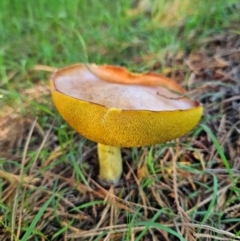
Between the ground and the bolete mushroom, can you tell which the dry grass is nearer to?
the ground

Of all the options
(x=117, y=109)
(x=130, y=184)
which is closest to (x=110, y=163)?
(x=130, y=184)

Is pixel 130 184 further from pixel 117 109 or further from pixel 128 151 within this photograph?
pixel 117 109

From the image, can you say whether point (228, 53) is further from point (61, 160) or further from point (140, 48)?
point (61, 160)

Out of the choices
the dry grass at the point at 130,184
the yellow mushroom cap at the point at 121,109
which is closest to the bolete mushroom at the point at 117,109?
the yellow mushroom cap at the point at 121,109

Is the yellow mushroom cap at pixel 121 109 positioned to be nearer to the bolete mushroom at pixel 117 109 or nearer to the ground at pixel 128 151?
the bolete mushroom at pixel 117 109

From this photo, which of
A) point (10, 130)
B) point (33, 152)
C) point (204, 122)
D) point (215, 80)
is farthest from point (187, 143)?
point (10, 130)

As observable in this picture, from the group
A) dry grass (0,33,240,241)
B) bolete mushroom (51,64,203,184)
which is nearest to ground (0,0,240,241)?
dry grass (0,33,240,241)
